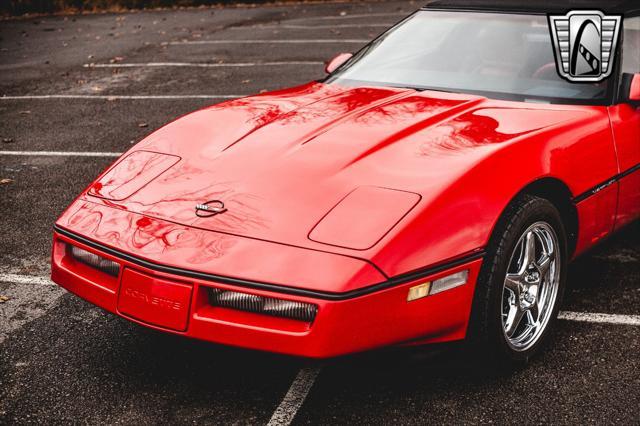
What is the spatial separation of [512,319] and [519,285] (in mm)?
143

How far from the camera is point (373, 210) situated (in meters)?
2.74

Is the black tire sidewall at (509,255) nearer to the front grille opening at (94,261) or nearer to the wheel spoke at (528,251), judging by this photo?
the wheel spoke at (528,251)

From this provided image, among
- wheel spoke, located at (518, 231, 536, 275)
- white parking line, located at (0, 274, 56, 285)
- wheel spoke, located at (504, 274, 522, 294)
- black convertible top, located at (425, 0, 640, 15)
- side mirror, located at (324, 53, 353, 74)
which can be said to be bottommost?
white parking line, located at (0, 274, 56, 285)

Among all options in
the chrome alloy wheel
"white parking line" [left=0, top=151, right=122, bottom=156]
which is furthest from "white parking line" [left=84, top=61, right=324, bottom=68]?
the chrome alloy wheel

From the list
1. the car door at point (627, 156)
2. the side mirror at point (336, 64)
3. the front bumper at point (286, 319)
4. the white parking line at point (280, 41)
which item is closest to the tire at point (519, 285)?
the front bumper at point (286, 319)

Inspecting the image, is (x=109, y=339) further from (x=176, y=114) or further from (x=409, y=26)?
(x=176, y=114)

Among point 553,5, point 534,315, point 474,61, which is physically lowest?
point 534,315

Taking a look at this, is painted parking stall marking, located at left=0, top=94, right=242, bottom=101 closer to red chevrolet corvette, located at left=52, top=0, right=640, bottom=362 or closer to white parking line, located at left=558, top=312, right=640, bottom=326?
red chevrolet corvette, located at left=52, top=0, right=640, bottom=362

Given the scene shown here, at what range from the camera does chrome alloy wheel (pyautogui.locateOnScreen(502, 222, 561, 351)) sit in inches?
123

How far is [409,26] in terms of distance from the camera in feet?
15.1

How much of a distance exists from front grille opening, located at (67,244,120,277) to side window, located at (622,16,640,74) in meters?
2.76

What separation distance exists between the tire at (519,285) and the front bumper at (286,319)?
4.0 inches

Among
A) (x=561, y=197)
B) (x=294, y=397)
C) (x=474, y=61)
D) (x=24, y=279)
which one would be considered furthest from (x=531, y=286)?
(x=24, y=279)

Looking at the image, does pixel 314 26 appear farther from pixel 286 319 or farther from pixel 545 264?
pixel 286 319
